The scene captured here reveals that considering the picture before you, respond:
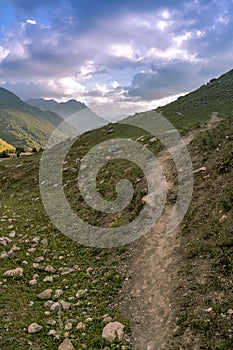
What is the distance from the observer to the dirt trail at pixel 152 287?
754 centimetres

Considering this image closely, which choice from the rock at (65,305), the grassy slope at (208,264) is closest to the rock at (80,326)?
the rock at (65,305)

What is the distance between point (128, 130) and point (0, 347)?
114 ft

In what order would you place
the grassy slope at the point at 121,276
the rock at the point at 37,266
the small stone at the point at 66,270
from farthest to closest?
1. the rock at the point at 37,266
2. the small stone at the point at 66,270
3. the grassy slope at the point at 121,276

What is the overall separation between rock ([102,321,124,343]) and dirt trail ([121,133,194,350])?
33cm

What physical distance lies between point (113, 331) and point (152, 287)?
6.53 feet

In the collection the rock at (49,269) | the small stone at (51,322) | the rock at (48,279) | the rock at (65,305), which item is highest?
the rock at (49,269)

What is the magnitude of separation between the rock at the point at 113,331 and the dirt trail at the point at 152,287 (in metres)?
0.33

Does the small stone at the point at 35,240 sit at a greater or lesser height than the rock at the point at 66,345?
greater

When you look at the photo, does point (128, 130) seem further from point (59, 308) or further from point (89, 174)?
point (59, 308)

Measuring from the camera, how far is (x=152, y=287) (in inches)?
360

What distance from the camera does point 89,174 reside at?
2106 cm

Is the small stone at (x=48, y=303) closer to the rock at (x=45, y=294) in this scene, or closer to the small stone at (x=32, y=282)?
the rock at (x=45, y=294)

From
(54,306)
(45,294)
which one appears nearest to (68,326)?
(54,306)

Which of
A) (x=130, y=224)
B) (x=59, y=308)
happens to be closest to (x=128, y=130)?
(x=130, y=224)
